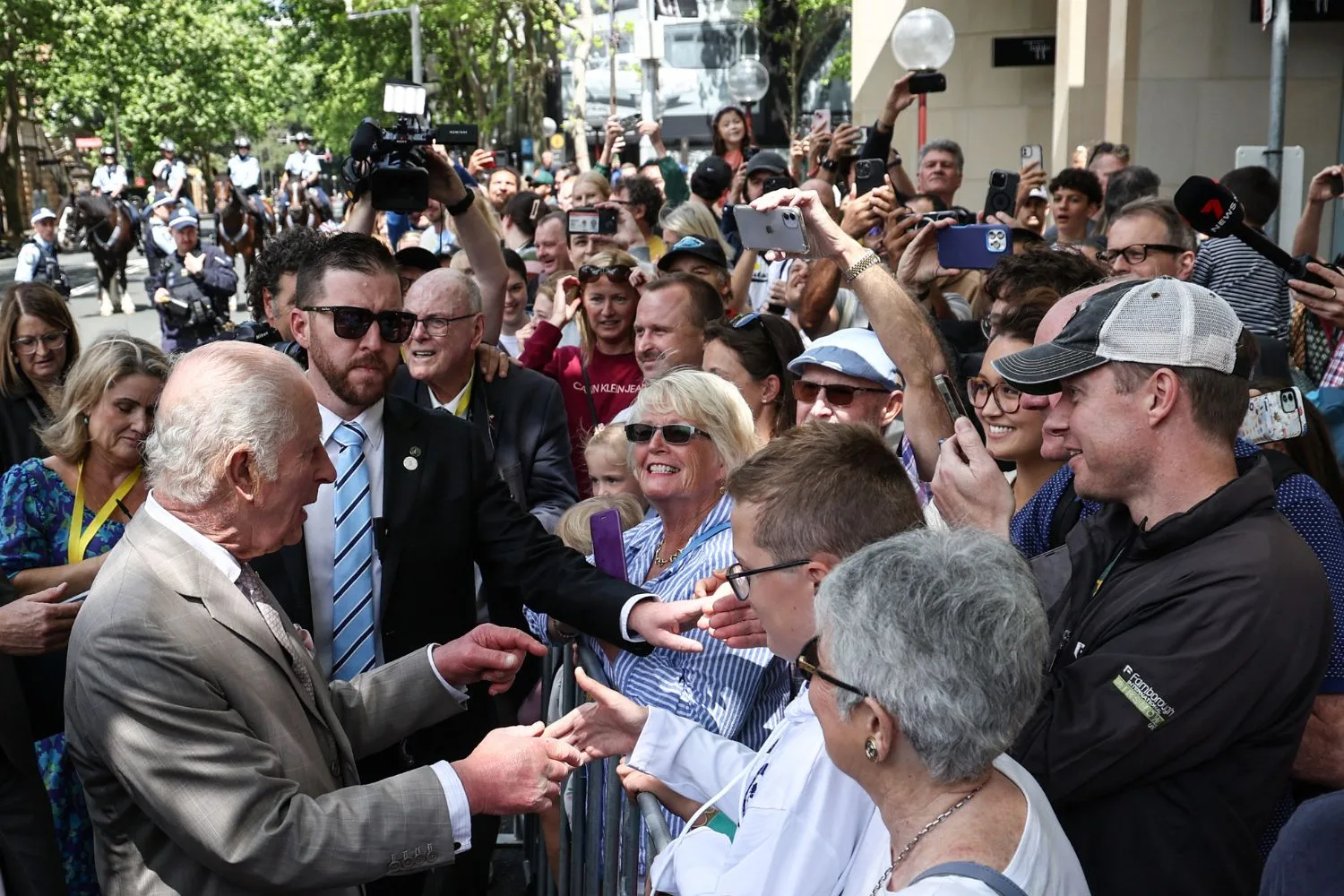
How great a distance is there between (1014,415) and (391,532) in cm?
185

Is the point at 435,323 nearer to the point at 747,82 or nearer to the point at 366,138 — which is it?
the point at 366,138

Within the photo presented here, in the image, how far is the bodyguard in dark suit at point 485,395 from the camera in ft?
18.2

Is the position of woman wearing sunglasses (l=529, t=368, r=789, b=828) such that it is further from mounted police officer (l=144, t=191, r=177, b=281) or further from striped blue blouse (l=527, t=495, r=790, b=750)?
mounted police officer (l=144, t=191, r=177, b=281)

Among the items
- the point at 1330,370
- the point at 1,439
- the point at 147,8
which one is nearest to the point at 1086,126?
the point at 1330,370

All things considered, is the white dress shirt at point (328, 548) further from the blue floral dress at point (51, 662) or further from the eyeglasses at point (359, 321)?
the blue floral dress at point (51, 662)

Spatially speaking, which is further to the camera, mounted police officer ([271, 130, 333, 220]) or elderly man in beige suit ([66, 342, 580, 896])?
mounted police officer ([271, 130, 333, 220])

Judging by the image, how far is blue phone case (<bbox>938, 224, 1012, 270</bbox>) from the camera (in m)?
5.46

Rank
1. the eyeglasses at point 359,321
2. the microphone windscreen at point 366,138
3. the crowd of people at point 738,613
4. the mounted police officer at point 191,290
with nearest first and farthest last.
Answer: the crowd of people at point 738,613, the eyeglasses at point 359,321, the microphone windscreen at point 366,138, the mounted police officer at point 191,290

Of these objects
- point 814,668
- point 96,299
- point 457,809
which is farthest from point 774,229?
point 96,299

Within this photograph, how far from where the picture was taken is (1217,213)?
4.75 metres

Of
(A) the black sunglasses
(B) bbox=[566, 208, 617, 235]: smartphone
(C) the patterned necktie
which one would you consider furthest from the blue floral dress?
(B) bbox=[566, 208, 617, 235]: smartphone

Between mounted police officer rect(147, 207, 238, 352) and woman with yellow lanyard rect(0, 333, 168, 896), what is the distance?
385 inches

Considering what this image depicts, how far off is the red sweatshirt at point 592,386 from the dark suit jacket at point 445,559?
218 centimetres

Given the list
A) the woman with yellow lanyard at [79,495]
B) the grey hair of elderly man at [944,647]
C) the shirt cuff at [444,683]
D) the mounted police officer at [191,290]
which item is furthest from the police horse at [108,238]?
the grey hair of elderly man at [944,647]
